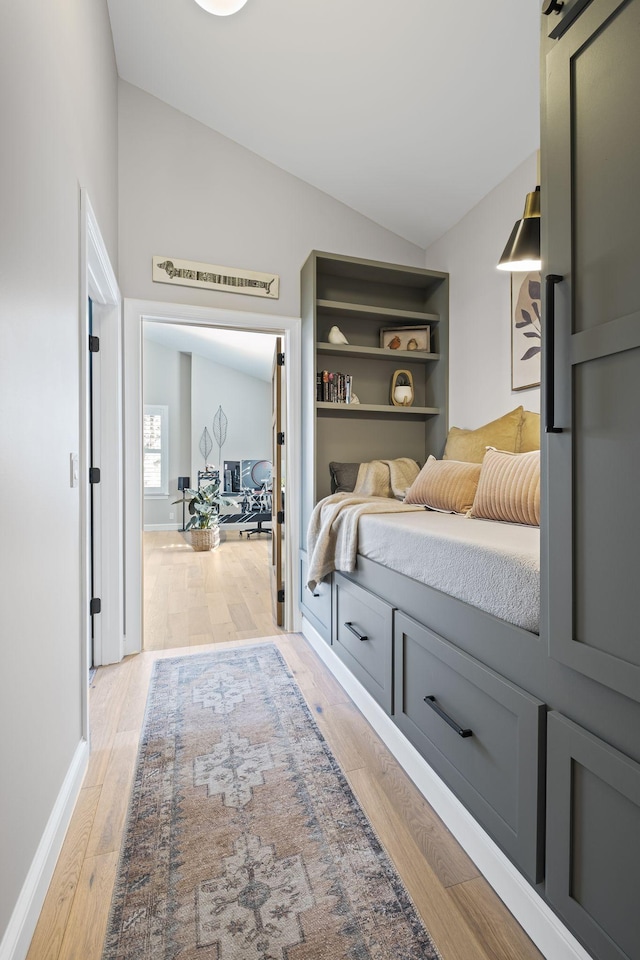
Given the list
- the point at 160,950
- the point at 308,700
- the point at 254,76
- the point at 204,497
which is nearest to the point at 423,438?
the point at 308,700

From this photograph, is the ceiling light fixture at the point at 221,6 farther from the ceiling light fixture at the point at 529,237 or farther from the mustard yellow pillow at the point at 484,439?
the mustard yellow pillow at the point at 484,439

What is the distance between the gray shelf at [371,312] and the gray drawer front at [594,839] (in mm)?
2512

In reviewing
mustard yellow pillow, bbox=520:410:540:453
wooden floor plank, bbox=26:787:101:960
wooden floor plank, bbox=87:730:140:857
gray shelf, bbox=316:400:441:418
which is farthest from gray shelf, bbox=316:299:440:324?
wooden floor plank, bbox=26:787:101:960

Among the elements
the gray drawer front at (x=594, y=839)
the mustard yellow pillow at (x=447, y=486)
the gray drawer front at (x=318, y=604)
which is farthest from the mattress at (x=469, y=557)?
the gray drawer front at (x=318, y=604)

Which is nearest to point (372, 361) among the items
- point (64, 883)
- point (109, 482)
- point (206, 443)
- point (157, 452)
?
point (109, 482)

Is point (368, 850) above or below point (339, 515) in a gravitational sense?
below

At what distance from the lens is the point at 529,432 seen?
2348mm

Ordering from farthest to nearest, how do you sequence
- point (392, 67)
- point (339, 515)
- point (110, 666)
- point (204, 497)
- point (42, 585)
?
1. point (204, 497)
2. point (110, 666)
3. point (339, 515)
4. point (392, 67)
5. point (42, 585)

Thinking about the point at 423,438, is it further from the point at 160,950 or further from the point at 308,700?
the point at 160,950

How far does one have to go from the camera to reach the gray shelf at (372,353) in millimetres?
2920

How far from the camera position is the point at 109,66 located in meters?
2.38

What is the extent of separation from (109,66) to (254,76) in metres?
0.72

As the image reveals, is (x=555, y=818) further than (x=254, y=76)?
No

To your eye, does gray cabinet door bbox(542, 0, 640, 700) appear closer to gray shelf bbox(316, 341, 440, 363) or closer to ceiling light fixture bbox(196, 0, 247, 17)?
ceiling light fixture bbox(196, 0, 247, 17)
